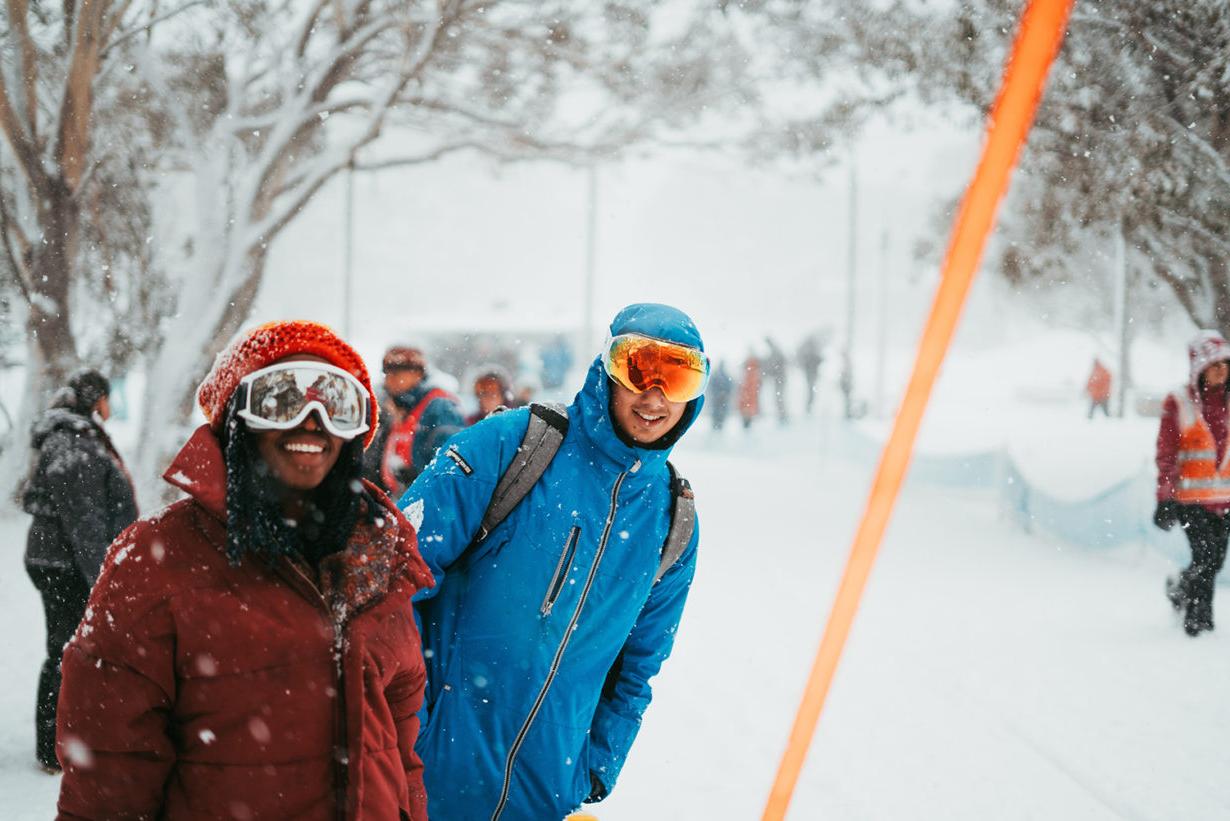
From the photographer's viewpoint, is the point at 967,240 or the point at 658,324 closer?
the point at 967,240

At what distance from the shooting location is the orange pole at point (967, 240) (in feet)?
4.23

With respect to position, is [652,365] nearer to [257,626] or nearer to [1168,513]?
[257,626]

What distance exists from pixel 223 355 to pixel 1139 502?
34.5ft

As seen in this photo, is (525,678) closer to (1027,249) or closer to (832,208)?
(1027,249)

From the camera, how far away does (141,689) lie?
147 centimetres

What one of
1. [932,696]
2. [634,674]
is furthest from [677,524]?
[932,696]

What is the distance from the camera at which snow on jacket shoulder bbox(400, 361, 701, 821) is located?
2.20 meters

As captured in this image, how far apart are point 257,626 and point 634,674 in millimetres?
1210

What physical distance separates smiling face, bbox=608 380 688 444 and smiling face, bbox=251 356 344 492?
2.47 ft

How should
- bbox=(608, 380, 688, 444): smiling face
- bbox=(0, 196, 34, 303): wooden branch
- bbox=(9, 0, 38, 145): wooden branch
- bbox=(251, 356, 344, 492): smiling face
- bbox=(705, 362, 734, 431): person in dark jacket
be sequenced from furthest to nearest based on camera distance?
1. bbox=(705, 362, 734, 431): person in dark jacket
2. bbox=(0, 196, 34, 303): wooden branch
3. bbox=(9, 0, 38, 145): wooden branch
4. bbox=(608, 380, 688, 444): smiling face
5. bbox=(251, 356, 344, 492): smiling face

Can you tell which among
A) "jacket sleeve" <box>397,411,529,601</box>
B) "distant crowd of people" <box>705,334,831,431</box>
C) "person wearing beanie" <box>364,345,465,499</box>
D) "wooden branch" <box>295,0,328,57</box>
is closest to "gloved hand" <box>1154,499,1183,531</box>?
"person wearing beanie" <box>364,345,465,499</box>

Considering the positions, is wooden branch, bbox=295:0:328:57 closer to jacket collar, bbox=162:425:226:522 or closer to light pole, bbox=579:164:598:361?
light pole, bbox=579:164:598:361

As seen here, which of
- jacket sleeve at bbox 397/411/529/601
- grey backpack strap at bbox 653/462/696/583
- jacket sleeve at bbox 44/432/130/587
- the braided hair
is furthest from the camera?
jacket sleeve at bbox 44/432/130/587

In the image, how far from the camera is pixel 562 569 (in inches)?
87.0
